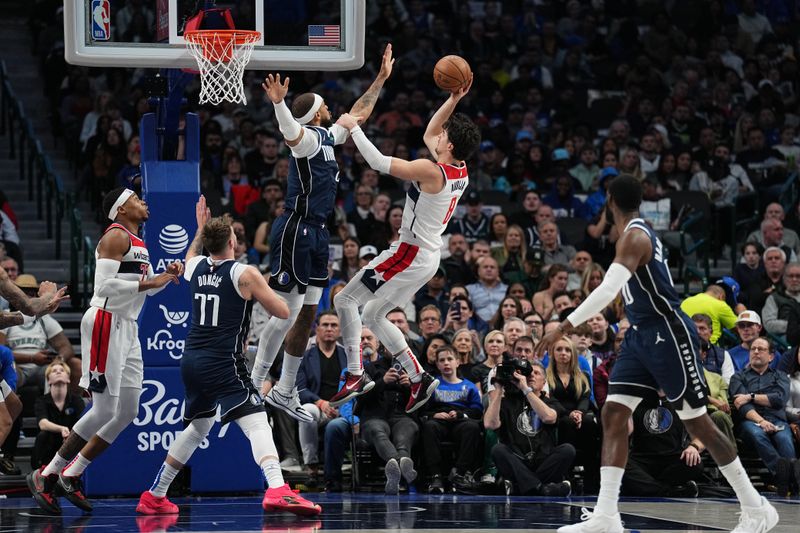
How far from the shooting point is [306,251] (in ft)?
34.6

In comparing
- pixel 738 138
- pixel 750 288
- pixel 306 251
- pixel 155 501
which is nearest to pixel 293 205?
pixel 306 251

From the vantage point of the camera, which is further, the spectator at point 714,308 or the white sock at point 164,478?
the spectator at point 714,308

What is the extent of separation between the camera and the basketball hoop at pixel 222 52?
10867 mm

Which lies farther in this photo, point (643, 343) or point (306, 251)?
point (306, 251)

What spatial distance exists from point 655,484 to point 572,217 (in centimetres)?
609

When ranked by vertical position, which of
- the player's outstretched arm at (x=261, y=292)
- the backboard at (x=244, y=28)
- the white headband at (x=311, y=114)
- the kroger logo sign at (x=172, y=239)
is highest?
the backboard at (x=244, y=28)

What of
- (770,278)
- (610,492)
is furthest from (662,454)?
(610,492)

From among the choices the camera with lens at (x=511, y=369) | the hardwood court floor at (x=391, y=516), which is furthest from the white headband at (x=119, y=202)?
the camera with lens at (x=511, y=369)

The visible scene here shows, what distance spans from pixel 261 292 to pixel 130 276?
1.51 metres

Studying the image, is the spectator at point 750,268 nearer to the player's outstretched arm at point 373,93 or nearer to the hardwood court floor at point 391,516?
the hardwood court floor at point 391,516

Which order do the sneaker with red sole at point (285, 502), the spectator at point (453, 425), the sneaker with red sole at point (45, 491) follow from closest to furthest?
A: the sneaker with red sole at point (285, 502), the sneaker with red sole at point (45, 491), the spectator at point (453, 425)

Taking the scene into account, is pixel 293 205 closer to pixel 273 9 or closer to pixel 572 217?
pixel 273 9

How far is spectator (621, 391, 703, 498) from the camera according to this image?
13.2 meters

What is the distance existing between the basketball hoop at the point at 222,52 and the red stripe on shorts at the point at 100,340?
6.35 ft
